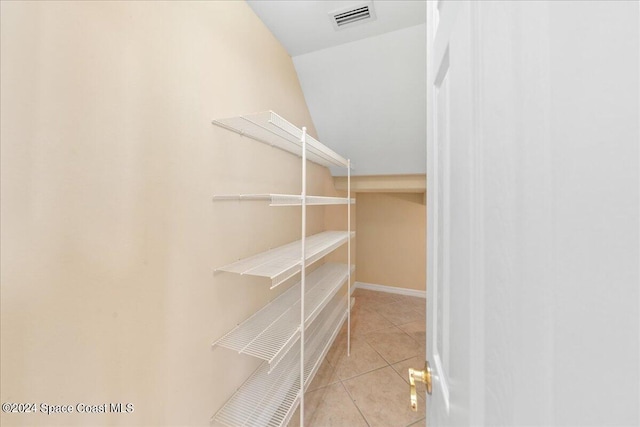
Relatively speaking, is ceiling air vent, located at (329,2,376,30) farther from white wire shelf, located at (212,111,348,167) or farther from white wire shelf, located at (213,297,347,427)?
white wire shelf, located at (213,297,347,427)

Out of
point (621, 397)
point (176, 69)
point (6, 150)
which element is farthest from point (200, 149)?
point (621, 397)

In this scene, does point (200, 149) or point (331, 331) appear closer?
point (200, 149)

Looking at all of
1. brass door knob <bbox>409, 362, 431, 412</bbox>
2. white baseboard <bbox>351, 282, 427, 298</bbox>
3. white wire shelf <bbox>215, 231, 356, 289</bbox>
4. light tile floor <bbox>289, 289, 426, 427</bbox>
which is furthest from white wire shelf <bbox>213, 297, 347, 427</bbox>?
white baseboard <bbox>351, 282, 427, 298</bbox>

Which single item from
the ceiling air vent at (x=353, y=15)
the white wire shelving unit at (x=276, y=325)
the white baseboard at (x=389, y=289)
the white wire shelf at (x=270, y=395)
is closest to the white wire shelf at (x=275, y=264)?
the white wire shelving unit at (x=276, y=325)

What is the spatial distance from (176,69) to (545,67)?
1.17 metres

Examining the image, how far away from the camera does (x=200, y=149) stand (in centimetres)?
108

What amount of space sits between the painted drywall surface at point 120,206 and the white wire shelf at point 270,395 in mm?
95

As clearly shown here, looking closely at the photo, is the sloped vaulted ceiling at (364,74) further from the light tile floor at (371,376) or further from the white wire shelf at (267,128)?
the light tile floor at (371,376)

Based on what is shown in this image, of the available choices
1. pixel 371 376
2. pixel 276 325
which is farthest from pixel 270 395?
pixel 371 376

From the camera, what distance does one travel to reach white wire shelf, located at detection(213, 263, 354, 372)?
115cm

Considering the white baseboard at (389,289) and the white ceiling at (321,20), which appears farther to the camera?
the white baseboard at (389,289)

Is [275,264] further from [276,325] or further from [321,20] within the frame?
[321,20]

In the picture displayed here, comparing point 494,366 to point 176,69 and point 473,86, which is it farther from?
point 176,69

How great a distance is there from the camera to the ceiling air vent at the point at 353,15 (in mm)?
1402
